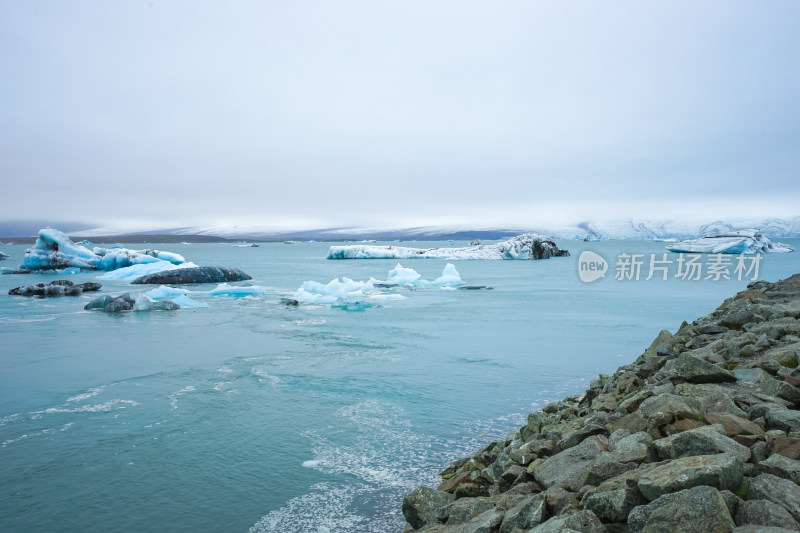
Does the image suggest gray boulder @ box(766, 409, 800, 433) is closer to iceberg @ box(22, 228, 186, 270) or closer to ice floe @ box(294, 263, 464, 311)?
ice floe @ box(294, 263, 464, 311)

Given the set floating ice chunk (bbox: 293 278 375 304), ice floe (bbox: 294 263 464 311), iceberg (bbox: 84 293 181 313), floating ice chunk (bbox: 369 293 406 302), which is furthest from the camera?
floating ice chunk (bbox: 369 293 406 302)

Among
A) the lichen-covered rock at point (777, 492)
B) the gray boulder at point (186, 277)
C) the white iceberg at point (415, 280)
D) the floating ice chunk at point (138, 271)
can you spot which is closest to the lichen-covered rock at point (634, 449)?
the lichen-covered rock at point (777, 492)

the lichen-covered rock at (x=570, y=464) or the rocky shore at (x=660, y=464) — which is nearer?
the rocky shore at (x=660, y=464)

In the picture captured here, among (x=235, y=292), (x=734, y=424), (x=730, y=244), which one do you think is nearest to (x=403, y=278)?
(x=235, y=292)

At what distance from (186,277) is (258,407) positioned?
2036 centimetres

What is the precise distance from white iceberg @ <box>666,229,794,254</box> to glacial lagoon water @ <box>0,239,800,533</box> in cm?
4682

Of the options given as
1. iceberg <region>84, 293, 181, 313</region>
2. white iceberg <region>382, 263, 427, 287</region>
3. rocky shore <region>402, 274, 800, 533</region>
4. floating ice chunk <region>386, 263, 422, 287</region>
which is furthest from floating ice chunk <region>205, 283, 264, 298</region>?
rocky shore <region>402, 274, 800, 533</region>

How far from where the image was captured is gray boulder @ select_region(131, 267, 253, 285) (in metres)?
24.2

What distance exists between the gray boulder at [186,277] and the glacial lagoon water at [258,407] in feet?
35.0

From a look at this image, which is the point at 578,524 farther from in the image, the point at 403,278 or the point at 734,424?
the point at 403,278

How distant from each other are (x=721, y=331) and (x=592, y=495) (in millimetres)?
5322

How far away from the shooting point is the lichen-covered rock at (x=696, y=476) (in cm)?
204

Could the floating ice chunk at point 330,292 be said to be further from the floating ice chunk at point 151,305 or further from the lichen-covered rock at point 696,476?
the lichen-covered rock at point 696,476

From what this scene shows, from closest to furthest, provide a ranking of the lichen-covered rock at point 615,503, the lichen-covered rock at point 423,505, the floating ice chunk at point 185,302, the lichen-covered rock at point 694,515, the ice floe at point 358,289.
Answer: the lichen-covered rock at point 694,515, the lichen-covered rock at point 615,503, the lichen-covered rock at point 423,505, the floating ice chunk at point 185,302, the ice floe at point 358,289
